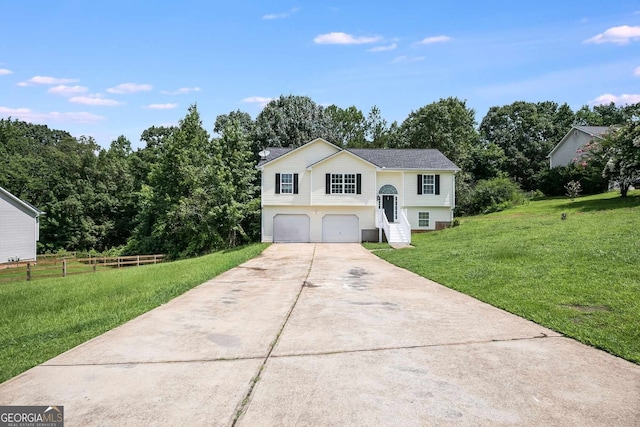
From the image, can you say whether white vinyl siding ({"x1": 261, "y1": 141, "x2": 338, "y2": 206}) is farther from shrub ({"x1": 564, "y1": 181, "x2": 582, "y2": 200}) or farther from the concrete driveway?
shrub ({"x1": 564, "y1": 181, "x2": 582, "y2": 200})

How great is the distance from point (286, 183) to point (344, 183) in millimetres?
3620

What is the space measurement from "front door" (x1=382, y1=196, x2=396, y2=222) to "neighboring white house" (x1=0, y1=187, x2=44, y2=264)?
25.3m

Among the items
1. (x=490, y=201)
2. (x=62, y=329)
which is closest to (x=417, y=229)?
(x=490, y=201)

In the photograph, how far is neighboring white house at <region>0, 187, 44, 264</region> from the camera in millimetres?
27516

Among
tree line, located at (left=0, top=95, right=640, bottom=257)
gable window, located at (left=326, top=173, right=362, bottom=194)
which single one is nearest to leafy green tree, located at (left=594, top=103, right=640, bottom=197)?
tree line, located at (left=0, top=95, right=640, bottom=257)

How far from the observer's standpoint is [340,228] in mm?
25422

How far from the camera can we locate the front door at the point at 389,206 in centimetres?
2636

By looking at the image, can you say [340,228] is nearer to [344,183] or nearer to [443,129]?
[344,183]

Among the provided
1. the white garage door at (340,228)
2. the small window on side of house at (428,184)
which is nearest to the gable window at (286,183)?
the white garage door at (340,228)

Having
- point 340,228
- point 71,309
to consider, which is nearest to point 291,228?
point 340,228

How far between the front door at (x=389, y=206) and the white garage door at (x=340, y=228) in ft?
7.65

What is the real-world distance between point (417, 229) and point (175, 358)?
23245 millimetres

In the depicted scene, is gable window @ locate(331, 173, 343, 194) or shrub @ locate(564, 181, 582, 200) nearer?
gable window @ locate(331, 173, 343, 194)

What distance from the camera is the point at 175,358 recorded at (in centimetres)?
485
